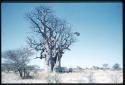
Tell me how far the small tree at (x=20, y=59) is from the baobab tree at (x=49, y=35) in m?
0.12

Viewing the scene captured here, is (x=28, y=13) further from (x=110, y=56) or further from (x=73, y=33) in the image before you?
(x=110, y=56)

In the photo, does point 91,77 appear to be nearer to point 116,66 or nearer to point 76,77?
point 76,77

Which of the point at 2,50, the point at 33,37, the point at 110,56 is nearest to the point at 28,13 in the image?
the point at 33,37

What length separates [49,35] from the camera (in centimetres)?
381

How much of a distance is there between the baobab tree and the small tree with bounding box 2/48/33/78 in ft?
0.40

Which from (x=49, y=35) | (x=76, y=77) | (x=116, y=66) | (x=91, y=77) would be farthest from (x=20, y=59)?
(x=116, y=66)

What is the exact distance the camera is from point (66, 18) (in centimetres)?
380

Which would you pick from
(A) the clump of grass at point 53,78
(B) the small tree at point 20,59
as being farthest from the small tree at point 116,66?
(B) the small tree at point 20,59

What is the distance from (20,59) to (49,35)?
19.0 inches

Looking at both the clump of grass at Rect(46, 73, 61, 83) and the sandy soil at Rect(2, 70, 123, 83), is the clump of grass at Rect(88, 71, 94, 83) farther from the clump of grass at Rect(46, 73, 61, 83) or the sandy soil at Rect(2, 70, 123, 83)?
the clump of grass at Rect(46, 73, 61, 83)

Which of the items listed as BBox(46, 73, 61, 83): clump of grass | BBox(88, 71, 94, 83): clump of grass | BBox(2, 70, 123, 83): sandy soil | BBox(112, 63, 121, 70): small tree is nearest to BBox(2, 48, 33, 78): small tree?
BBox(2, 70, 123, 83): sandy soil

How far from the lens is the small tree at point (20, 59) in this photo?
3779 millimetres

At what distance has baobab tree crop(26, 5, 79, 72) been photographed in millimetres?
3803

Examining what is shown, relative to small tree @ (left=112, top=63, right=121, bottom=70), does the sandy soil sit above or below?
below
